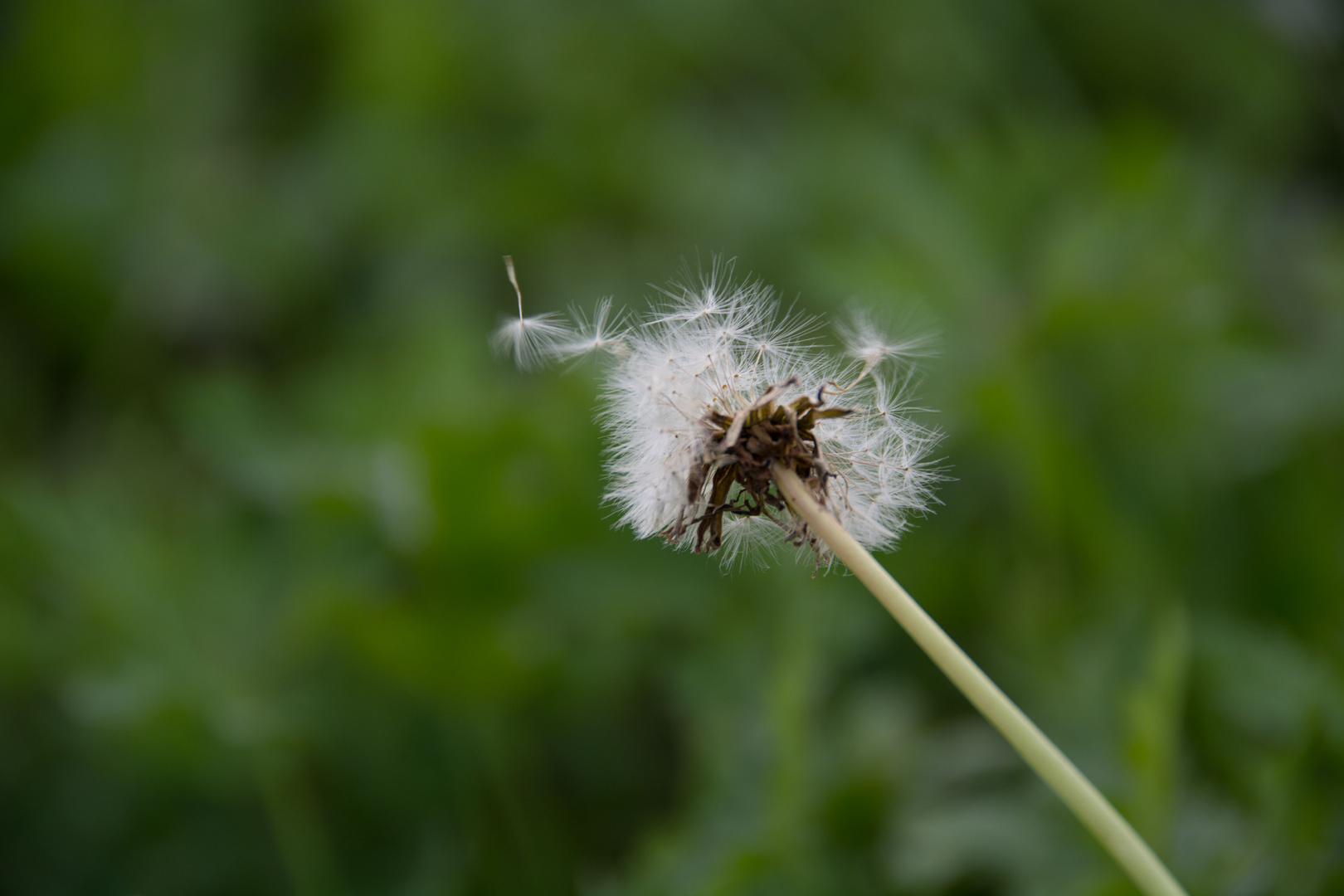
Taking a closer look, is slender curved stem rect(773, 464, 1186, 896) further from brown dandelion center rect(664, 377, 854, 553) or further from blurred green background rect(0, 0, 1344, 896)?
blurred green background rect(0, 0, 1344, 896)

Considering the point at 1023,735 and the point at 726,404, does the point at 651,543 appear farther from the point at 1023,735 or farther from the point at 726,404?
the point at 1023,735

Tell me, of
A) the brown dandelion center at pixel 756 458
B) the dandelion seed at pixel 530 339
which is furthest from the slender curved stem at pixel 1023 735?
the dandelion seed at pixel 530 339

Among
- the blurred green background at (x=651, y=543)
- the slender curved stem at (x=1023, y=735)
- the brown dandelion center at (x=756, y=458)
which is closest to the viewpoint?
the slender curved stem at (x=1023, y=735)

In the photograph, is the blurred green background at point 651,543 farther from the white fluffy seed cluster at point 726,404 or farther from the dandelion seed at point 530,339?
the dandelion seed at point 530,339

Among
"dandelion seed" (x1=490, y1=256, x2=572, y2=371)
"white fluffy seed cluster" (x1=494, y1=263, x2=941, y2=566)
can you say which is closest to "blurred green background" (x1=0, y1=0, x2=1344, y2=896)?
"white fluffy seed cluster" (x1=494, y1=263, x2=941, y2=566)

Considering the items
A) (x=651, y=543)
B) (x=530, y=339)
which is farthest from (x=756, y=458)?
(x=651, y=543)

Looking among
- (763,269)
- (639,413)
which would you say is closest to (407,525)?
(639,413)
